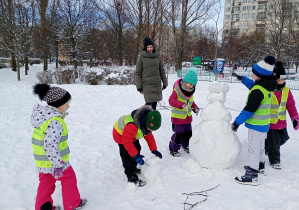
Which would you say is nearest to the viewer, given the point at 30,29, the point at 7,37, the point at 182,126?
the point at 182,126

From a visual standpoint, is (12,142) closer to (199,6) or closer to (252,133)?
(252,133)

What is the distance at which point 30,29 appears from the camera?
58.4ft

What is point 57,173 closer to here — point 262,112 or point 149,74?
point 262,112

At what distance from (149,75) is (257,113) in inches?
88.6

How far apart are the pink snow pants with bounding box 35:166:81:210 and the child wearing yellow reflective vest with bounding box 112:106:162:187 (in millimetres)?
677

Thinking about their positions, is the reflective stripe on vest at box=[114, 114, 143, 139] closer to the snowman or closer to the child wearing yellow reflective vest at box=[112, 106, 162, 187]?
the child wearing yellow reflective vest at box=[112, 106, 162, 187]

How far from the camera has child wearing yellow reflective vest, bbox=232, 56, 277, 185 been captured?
2.60 metres

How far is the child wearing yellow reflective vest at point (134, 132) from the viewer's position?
7.70 ft

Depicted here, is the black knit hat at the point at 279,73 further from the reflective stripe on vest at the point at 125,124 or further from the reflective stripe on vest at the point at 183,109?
the reflective stripe on vest at the point at 125,124

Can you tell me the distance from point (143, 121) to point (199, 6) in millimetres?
18552

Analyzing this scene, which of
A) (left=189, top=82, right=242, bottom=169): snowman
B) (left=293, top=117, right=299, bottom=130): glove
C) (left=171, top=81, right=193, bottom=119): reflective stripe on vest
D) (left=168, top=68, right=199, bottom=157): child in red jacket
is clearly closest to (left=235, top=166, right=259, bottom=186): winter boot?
(left=189, top=82, right=242, bottom=169): snowman

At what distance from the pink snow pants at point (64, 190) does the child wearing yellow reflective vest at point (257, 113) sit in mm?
1954

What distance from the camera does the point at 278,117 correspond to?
3131 millimetres

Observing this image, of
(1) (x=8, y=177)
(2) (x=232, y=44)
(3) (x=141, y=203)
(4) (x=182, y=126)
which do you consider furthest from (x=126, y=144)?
(2) (x=232, y=44)
